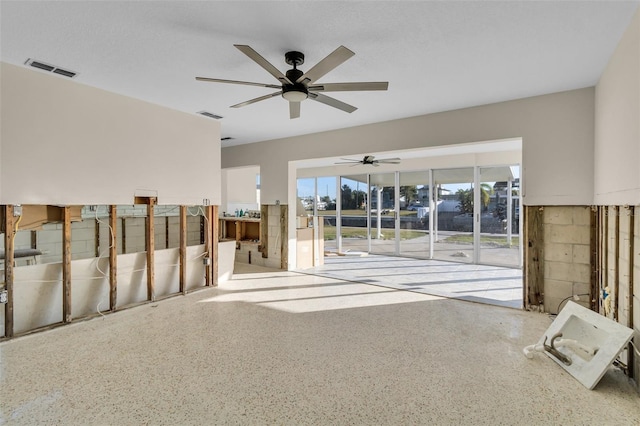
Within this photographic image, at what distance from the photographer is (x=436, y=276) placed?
6.00 m

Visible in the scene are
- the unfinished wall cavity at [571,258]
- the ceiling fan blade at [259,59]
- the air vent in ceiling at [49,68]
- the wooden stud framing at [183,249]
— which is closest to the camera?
the ceiling fan blade at [259,59]

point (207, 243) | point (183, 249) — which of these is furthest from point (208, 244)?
point (183, 249)

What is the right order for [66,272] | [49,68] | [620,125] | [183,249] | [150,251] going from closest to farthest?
[620,125], [49,68], [66,272], [150,251], [183,249]

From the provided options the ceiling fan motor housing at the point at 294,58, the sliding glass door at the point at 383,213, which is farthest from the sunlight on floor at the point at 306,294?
the sliding glass door at the point at 383,213

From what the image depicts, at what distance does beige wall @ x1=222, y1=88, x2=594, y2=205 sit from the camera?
12.3ft

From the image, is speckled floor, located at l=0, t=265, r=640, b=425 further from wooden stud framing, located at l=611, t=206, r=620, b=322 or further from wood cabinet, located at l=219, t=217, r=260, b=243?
wood cabinet, located at l=219, t=217, r=260, b=243

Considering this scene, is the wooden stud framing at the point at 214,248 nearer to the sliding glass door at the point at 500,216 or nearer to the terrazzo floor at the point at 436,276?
the terrazzo floor at the point at 436,276

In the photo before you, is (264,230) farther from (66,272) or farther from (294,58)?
(294,58)

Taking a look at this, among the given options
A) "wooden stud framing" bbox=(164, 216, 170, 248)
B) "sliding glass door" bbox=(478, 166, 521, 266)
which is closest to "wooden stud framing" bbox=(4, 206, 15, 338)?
"wooden stud framing" bbox=(164, 216, 170, 248)

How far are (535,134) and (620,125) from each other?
4.44ft

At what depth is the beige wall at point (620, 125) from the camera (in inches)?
91.6

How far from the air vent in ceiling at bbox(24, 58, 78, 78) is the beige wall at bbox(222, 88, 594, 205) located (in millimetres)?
4006

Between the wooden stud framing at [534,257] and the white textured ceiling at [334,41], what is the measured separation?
1.55 m

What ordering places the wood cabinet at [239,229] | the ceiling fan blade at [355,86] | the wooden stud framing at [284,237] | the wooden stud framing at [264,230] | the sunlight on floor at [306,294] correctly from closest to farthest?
the ceiling fan blade at [355,86]
the sunlight on floor at [306,294]
the wooden stud framing at [284,237]
the wooden stud framing at [264,230]
the wood cabinet at [239,229]
